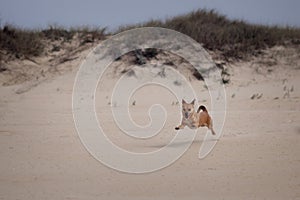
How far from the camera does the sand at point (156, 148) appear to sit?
4820mm

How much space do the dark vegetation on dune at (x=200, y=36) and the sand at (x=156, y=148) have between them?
560cm

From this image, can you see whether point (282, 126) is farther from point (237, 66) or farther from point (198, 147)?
point (237, 66)

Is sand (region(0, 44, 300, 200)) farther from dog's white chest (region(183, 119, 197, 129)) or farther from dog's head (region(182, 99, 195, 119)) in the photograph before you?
dog's head (region(182, 99, 195, 119))

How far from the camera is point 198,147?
680cm

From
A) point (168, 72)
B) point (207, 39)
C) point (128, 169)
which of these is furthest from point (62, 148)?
point (207, 39)

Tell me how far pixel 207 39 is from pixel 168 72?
9.56 ft

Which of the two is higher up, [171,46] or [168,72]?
[171,46]

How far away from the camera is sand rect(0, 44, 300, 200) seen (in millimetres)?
4820

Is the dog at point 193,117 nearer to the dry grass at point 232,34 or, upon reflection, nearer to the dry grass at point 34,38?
the dry grass at point 232,34

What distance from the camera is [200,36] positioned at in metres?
18.1

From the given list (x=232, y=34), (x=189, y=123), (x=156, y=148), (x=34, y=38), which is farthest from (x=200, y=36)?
(x=156, y=148)

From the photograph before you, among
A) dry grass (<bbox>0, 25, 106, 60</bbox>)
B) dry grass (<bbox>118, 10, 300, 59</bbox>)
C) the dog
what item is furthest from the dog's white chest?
dry grass (<bbox>0, 25, 106, 60</bbox>)

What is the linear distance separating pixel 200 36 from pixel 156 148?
11737mm

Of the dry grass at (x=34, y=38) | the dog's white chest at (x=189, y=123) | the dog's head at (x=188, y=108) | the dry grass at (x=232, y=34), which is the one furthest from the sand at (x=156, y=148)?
the dry grass at (x=34, y=38)
